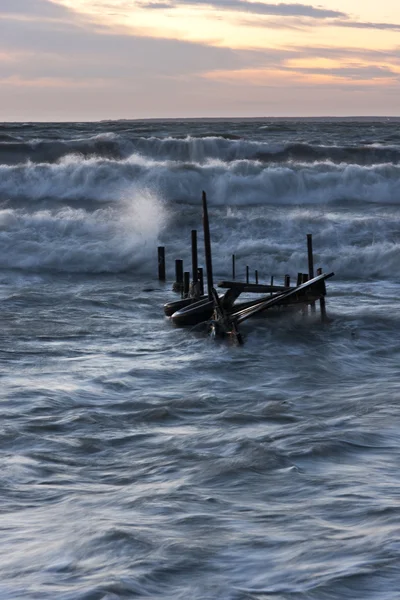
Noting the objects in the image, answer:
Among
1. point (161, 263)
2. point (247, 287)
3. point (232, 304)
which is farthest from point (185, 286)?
point (161, 263)

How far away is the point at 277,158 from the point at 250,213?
50.3 feet

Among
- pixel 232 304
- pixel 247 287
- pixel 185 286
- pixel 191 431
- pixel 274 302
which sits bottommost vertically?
pixel 191 431

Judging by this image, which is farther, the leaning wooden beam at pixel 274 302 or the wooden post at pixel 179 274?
the wooden post at pixel 179 274


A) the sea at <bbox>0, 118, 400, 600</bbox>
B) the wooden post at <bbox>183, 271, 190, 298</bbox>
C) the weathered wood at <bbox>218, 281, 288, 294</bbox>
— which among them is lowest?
the sea at <bbox>0, 118, 400, 600</bbox>

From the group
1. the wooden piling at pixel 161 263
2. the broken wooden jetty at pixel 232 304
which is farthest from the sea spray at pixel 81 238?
the broken wooden jetty at pixel 232 304

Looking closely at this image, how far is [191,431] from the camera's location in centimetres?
1130

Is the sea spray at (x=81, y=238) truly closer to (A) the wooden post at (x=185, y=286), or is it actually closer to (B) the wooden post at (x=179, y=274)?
(B) the wooden post at (x=179, y=274)

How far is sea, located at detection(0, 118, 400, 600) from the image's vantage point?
7527mm

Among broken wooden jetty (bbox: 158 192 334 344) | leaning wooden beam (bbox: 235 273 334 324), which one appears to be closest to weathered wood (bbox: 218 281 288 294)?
broken wooden jetty (bbox: 158 192 334 344)

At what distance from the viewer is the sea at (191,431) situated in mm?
7527

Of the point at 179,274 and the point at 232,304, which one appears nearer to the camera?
the point at 232,304

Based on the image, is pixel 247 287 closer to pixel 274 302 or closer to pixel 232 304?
pixel 232 304

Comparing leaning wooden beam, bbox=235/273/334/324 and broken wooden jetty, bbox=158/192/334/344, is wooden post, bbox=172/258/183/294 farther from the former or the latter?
leaning wooden beam, bbox=235/273/334/324

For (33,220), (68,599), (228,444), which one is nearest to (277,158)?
(33,220)
